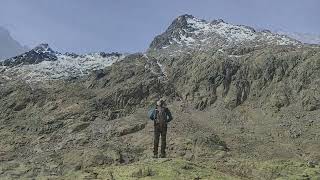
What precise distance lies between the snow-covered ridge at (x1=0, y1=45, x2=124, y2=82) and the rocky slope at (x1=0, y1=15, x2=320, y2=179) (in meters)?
0.30

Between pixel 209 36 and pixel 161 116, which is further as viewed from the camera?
pixel 209 36

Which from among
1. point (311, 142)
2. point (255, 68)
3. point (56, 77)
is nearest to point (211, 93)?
point (255, 68)

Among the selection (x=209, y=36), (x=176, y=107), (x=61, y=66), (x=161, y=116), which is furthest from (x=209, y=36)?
(x=161, y=116)

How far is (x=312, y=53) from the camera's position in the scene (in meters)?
63.9

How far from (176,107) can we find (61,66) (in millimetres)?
24259

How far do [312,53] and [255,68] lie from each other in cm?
647

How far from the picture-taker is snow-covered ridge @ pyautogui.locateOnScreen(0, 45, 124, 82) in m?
72.7

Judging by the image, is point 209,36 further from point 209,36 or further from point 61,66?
point 61,66

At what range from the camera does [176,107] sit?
60.7 metres

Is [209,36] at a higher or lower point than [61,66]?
higher

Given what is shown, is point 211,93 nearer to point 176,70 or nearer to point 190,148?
point 176,70

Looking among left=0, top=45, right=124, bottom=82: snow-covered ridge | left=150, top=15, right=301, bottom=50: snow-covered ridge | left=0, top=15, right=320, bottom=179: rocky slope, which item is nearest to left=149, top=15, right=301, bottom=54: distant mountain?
left=150, top=15, right=301, bottom=50: snow-covered ridge

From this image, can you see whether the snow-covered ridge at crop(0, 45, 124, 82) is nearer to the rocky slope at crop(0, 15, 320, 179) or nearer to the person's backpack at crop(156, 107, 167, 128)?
the rocky slope at crop(0, 15, 320, 179)

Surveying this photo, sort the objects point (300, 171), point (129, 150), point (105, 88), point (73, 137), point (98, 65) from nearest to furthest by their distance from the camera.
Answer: point (300, 171) → point (129, 150) → point (73, 137) → point (105, 88) → point (98, 65)
